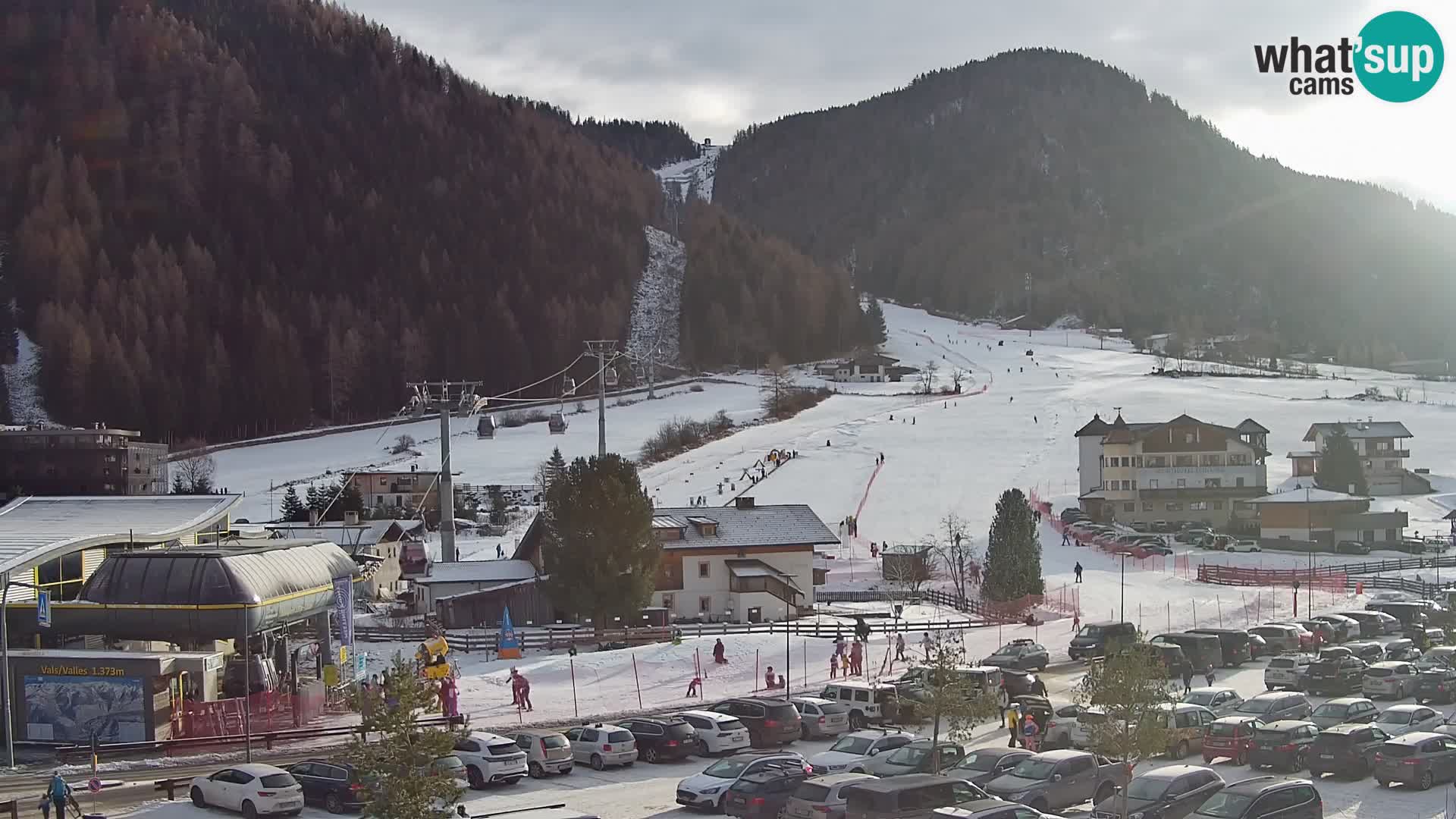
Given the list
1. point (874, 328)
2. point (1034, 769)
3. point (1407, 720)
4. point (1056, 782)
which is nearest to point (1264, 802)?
point (1056, 782)

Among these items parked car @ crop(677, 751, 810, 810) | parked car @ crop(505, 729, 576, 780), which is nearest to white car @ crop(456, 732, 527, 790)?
parked car @ crop(505, 729, 576, 780)

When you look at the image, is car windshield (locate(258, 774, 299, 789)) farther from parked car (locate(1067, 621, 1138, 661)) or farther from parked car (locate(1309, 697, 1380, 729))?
parked car (locate(1067, 621, 1138, 661))

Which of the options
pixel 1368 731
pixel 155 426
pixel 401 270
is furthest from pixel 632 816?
pixel 401 270

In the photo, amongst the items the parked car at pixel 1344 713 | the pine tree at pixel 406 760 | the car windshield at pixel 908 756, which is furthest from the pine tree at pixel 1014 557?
the pine tree at pixel 406 760

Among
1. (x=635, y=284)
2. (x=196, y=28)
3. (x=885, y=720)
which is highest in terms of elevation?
(x=196, y=28)

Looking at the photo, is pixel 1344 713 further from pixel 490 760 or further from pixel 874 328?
pixel 874 328

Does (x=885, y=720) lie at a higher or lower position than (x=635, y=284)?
lower

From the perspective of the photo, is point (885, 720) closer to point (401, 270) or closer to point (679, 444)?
point (679, 444)
